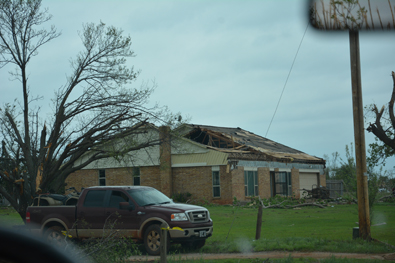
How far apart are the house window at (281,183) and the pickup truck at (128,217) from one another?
27.5 metres

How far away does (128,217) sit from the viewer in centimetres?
1273

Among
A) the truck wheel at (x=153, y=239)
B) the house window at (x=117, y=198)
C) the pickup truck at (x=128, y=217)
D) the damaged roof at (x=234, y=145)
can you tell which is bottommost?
the truck wheel at (x=153, y=239)

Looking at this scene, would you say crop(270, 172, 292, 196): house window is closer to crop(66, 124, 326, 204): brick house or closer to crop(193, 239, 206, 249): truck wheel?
crop(66, 124, 326, 204): brick house

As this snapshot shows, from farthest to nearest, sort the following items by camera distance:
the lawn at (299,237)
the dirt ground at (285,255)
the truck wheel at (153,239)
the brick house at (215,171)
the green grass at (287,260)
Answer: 1. the brick house at (215,171)
2. the truck wheel at (153,239)
3. the lawn at (299,237)
4. the dirt ground at (285,255)
5. the green grass at (287,260)

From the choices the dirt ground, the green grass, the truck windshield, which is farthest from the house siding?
the green grass

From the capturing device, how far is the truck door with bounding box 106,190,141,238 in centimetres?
1256

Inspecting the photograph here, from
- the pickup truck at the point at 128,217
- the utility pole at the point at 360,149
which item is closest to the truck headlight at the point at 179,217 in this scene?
the pickup truck at the point at 128,217

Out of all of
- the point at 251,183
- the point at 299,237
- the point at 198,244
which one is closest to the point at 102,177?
the point at 251,183

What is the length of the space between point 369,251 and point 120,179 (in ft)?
105

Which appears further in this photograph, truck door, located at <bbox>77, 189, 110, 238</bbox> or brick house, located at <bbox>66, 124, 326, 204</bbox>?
brick house, located at <bbox>66, 124, 326, 204</bbox>

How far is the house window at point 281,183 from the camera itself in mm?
40000

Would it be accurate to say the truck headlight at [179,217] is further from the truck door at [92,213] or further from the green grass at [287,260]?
the truck door at [92,213]

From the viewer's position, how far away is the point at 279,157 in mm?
38250

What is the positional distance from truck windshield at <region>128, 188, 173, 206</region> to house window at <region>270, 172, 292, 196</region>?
27307 millimetres
